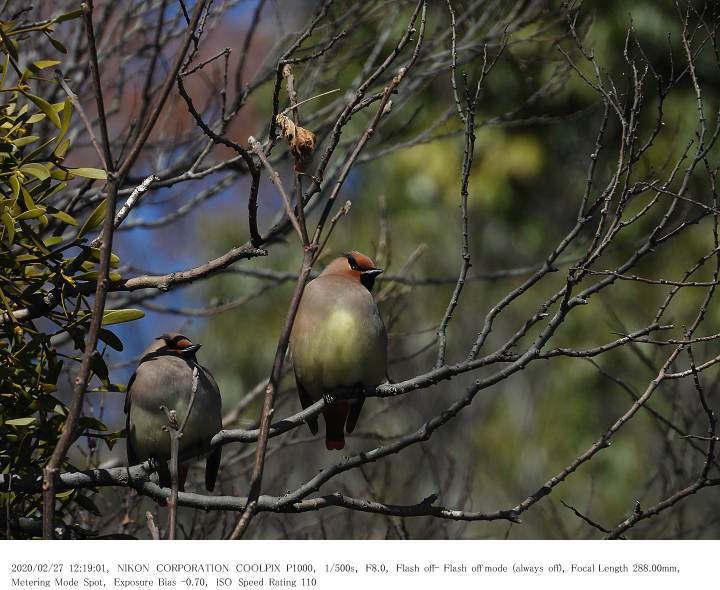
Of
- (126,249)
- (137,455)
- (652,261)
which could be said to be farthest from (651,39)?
(137,455)

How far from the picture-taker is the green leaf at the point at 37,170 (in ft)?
9.58

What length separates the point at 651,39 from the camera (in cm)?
987

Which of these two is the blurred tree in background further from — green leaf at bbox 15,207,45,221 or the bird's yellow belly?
the bird's yellow belly

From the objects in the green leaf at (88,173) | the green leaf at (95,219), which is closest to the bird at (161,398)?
the green leaf at (95,219)

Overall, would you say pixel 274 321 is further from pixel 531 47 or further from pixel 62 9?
pixel 62 9

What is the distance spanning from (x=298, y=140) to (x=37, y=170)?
2.75 feet

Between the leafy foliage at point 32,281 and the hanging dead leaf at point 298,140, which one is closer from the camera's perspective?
the hanging dead leaf at point 298,140

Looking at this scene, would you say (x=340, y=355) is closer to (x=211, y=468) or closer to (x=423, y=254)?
(x=211, y=468)

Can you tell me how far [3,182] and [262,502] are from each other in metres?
1.18

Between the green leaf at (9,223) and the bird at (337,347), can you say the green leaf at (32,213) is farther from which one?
the bird at (337,347)

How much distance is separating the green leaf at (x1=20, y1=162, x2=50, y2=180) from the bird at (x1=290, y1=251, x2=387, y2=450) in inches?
42.2

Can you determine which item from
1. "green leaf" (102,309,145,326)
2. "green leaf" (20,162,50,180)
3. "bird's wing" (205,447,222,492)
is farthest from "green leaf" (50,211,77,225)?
"bird's wing" (205,447,222,492)

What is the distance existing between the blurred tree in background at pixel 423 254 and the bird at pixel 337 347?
0.96 ft

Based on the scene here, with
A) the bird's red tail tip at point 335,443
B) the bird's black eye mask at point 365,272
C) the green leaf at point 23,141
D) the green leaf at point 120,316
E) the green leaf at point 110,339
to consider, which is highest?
the bird's black eye mask at point 365,272
